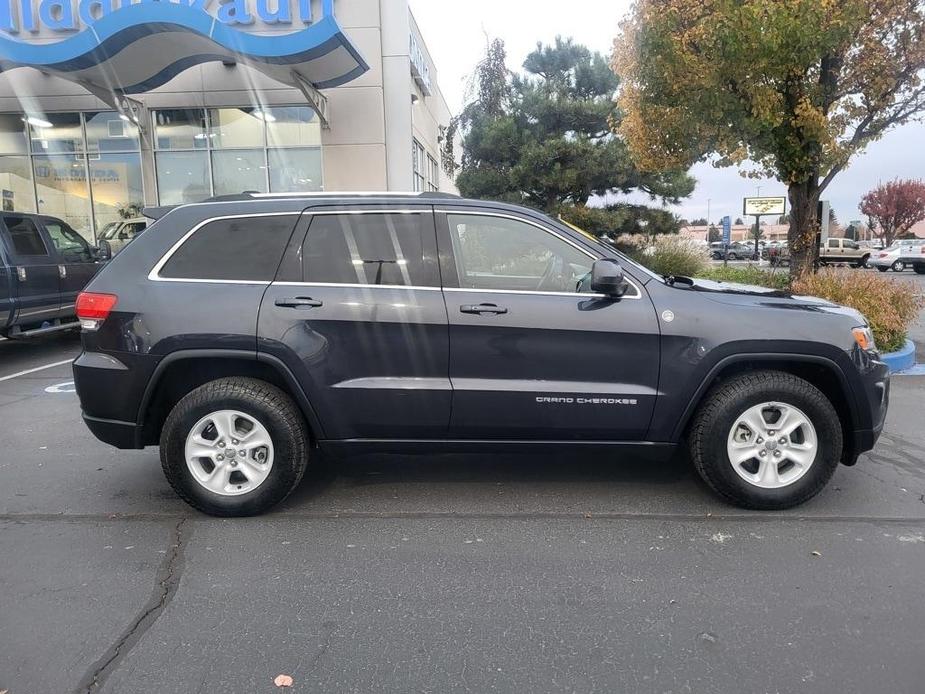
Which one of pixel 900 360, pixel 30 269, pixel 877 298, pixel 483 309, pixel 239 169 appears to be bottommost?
pixel 900 360

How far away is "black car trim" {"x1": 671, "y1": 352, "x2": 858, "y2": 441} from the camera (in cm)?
385

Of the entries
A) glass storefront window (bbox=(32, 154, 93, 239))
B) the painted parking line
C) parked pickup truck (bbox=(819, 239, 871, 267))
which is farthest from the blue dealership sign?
parked pickup truck (bbox=(819, 239, 871, 267))

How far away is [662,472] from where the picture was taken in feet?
15.6

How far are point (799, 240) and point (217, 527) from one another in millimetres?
9223

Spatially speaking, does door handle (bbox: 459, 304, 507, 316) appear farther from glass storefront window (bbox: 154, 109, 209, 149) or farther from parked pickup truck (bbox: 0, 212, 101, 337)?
glass storefront window (bbox: 154, 109, 209, 149)

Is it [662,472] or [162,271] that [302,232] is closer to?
[162,271]

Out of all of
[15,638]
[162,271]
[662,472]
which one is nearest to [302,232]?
[162,271]

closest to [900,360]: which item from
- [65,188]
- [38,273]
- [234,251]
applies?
[234,251]

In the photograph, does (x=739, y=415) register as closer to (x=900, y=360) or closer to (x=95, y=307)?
(x=95, y=307)

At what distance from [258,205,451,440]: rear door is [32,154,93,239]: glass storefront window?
56.5 feet

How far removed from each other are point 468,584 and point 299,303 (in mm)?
1804

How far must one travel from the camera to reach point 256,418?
391cm

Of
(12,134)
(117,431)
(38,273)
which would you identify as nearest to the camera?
(117,431)

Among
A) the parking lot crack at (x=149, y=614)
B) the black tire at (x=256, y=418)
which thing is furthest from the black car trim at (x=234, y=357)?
the parking lot crack at (x=149, y=614)
